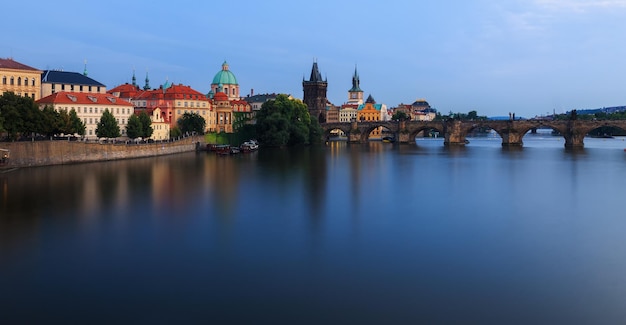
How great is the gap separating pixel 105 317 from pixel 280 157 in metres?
44.0

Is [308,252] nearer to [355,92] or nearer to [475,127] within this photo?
[475,127]

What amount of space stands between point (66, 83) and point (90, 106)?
6304mm

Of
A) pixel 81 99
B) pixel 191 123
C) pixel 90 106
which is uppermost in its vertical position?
pixel 81 99

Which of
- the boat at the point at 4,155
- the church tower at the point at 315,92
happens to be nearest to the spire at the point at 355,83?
the church tower at the point at 315,92

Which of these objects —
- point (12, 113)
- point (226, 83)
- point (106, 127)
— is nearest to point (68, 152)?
point (12, 113)

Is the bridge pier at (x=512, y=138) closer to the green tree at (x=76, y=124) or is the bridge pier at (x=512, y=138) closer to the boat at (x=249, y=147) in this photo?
the boat at (x=249, y=147)

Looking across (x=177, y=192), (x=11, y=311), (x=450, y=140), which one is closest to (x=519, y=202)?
(x=177, y=192)

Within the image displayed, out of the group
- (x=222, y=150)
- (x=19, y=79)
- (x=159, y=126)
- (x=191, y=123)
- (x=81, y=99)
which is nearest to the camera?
(x=19, y=79)

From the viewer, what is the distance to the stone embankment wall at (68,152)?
38875 mm

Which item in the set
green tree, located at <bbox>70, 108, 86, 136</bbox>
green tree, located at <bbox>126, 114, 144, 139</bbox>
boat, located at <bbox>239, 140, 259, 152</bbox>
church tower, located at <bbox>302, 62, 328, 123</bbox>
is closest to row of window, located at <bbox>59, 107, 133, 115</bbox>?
green tree, located at <bbox>126, 114, 144, 139</bbox>

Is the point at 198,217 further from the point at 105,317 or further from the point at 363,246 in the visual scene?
the point at 105,317

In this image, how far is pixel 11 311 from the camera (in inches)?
482

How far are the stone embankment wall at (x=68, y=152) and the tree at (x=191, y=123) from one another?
39.9 ft

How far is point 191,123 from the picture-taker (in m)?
66.8
